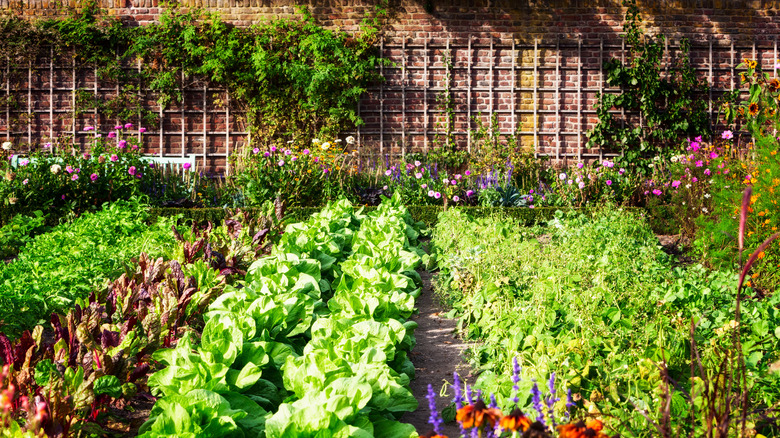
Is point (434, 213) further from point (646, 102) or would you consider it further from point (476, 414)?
point (476, 414)

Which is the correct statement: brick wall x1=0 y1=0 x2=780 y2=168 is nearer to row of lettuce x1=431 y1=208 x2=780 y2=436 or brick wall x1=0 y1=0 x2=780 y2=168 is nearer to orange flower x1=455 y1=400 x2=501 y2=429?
row of lettuce x1=431 y1=208 x2=780 y2=436

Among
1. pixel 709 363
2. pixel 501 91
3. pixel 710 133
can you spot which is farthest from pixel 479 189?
pixel 709 363

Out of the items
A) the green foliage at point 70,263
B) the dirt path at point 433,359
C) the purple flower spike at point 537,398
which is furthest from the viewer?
the green foliage at point 70,263

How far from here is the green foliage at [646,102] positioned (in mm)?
9461

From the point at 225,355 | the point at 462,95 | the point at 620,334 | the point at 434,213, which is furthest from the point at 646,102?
the point at 225,355

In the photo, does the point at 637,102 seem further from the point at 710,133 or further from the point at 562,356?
the point at 562,356

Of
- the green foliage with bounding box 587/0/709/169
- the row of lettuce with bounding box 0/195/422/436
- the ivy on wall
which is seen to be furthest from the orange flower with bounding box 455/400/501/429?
the green foliage with bounding box 587/0/709/169

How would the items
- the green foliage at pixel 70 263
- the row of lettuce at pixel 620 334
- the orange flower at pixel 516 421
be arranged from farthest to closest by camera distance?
the green foliage at pixel 70 263
the row of lettuce at pixel 620 334
the orange flower at pixel 516 421

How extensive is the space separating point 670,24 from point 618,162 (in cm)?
212

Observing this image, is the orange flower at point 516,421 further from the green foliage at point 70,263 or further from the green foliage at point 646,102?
the green foliage at point 646,102

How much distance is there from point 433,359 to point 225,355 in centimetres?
121

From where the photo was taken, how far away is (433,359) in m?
3.23

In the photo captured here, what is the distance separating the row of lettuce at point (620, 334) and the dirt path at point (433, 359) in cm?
11

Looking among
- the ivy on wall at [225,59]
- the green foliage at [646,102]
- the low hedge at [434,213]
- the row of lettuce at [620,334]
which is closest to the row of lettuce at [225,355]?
the row of lettuce at [620,334]
